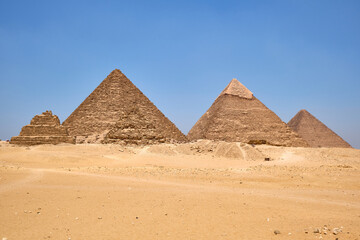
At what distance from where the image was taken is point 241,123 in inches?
1786

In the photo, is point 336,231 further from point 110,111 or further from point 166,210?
point 110,111

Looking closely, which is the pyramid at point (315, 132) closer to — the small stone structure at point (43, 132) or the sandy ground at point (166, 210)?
the small stone structure at point (43, 132)

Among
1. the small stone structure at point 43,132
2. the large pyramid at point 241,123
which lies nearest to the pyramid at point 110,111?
the large pyramid at point 241,123

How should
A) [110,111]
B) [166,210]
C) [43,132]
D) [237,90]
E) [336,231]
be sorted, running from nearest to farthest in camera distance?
[336,231], [166,210], [43,132], [110,111], [237,90]

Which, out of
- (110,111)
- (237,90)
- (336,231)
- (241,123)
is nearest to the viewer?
(336,231)

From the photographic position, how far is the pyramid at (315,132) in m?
55.7

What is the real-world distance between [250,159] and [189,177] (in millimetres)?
11064

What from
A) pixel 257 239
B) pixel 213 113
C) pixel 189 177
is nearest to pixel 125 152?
pixel 189 177

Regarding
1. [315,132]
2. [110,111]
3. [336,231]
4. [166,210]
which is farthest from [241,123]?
[336,231]

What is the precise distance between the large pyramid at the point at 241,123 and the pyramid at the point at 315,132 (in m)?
12.1

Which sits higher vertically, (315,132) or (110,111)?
(110,111)

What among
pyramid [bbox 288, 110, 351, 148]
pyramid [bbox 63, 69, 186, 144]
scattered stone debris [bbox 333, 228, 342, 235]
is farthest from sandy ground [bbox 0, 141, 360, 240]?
pyramid [bbox 288, 110, 351, 148]

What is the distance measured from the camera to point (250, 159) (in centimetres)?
2036

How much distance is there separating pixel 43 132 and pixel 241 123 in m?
28.8
